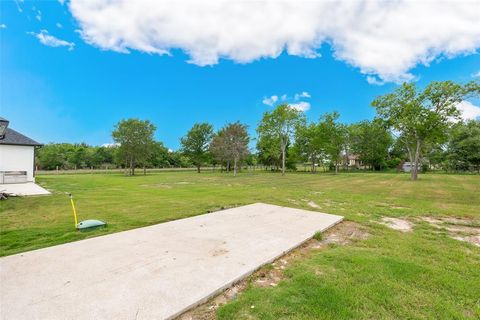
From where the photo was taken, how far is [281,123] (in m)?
29.1

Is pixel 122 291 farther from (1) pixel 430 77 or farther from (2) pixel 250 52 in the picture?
(1) pixel 430 77

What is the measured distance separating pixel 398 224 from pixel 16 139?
21636 mm

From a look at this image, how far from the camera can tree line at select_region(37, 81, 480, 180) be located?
1944 centimetres

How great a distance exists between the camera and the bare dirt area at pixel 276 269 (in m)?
2.02

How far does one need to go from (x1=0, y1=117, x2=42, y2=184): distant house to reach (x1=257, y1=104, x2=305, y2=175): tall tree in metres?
23.2

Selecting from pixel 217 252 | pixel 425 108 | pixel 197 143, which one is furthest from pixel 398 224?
pixel 197 143

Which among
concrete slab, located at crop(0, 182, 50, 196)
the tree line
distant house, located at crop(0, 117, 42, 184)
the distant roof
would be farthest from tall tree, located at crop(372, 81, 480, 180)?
distant house, located at crop(0, 117, 42, 184)

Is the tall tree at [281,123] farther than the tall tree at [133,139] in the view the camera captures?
No

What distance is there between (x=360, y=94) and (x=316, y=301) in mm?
32913

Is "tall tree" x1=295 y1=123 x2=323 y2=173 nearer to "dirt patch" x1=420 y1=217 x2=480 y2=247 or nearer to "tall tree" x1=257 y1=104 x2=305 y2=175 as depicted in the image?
"tall tree" x1=257 y1=104 x2=305 y2=175

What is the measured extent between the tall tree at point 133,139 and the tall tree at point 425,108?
2877cm

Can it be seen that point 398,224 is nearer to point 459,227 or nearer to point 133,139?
point 459,227

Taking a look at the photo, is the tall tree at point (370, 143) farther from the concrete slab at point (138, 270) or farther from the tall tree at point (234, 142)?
the concrete slab at point (138, 270)

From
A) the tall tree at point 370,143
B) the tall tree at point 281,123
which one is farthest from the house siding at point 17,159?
the tall tree at point 370,143
